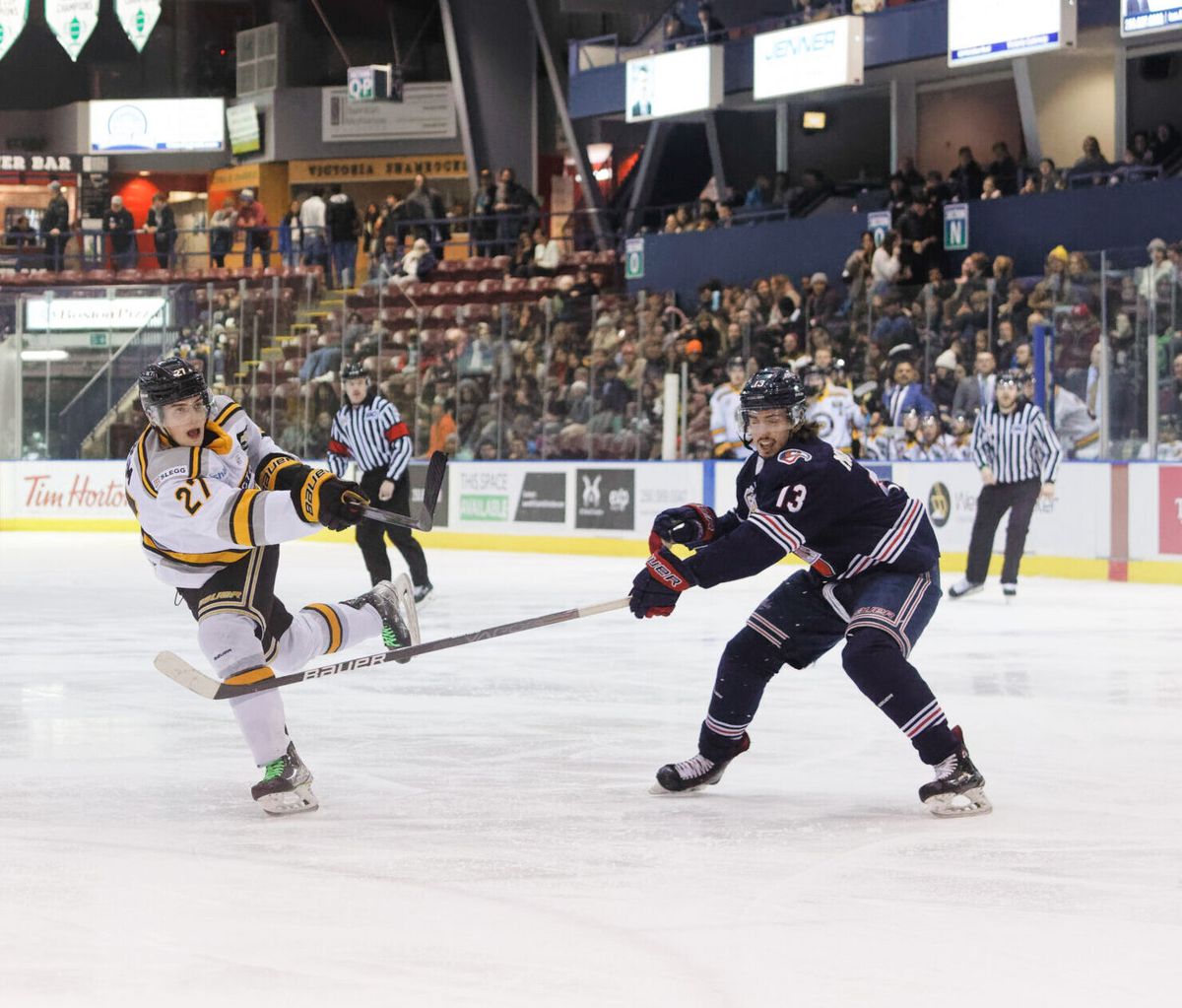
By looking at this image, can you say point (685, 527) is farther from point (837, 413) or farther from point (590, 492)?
point (590, 492)

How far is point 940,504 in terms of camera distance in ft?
46.4

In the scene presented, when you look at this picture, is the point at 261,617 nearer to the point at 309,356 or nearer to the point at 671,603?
the point at 671,603

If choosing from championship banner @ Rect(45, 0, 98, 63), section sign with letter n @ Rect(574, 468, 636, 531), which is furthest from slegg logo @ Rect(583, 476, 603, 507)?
championship banner @ Rect(45, 0, 98, 63)

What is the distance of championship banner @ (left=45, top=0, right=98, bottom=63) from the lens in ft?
77.5

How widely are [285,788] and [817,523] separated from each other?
4.69 ft

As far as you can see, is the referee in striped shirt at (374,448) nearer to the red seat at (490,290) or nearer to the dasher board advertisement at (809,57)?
the dasher board advertisement at (809,57)

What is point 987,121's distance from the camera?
2227 centimetres

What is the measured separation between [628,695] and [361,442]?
385 cm

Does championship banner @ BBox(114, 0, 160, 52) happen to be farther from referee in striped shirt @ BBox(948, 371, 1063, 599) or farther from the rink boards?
referee in striped shirt @ BBox(948, 371, 1063, 599)

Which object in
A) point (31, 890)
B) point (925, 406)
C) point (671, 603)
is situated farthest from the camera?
point (925, 406)

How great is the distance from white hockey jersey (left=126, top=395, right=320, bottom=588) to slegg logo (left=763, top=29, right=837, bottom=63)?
16.3 m

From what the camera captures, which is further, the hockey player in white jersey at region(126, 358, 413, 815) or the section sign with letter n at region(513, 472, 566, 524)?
the section sign with letter n at region(513, 472, 566, 524)

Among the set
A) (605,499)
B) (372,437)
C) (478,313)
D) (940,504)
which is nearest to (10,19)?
(478,313)

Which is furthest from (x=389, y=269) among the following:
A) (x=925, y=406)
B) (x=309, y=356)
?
(x=925, y=406)
